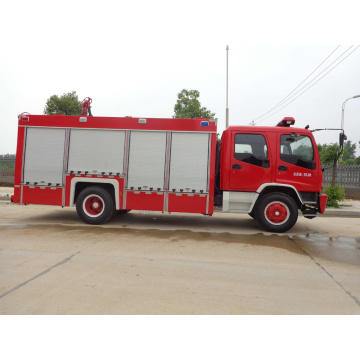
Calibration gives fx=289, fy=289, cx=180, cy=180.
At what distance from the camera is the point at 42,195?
7270 millimetres

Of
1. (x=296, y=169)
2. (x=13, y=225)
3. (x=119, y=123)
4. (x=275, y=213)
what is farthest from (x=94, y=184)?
(x=296, y=169)

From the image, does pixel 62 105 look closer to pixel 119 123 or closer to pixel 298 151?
pixel 119 123

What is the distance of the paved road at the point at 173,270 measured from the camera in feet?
10.00

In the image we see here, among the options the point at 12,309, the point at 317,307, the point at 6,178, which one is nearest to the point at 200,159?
the point at 317,307

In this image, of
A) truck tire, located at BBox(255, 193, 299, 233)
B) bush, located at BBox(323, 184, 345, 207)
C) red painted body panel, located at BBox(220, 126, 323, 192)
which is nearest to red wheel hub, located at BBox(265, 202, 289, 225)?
truck tire, located at BBox(255, 193, 299, 233)

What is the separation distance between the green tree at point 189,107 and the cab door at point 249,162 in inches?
682

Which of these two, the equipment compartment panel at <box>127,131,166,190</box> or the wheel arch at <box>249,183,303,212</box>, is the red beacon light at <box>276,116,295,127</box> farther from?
the equipment compartment panel at <box>127,131,166,190</box>

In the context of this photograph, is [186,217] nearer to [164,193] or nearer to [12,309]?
[164,193]

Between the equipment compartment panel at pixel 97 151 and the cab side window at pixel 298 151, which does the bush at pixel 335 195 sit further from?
the equipment compartment panel at pixel 97 151

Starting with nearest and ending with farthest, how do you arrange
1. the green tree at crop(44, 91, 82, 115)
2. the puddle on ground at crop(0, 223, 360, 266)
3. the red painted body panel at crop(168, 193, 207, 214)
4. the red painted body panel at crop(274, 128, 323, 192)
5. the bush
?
the puddle on ground at crop(0, 223, 360, 266) → the red painted body panel at crop(274, 128, 323, 192) → the red painted body panel at crop(168, 193, 207, 214) → the bush → the green tree at crop(44, 91, 82, 115)

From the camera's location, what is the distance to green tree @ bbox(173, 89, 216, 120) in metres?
24.0

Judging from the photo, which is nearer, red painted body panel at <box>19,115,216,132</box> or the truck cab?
the truck cab

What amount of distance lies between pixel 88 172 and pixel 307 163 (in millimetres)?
5279

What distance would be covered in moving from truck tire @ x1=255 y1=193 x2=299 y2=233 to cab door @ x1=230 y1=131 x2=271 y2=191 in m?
Answer: 0.42
